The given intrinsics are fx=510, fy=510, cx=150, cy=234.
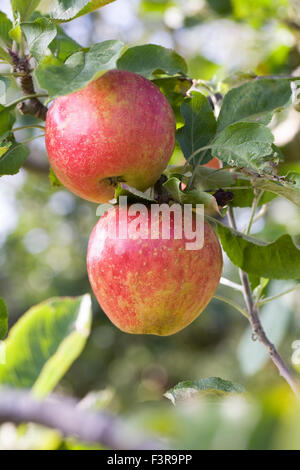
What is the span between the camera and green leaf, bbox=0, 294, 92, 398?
1.61ft

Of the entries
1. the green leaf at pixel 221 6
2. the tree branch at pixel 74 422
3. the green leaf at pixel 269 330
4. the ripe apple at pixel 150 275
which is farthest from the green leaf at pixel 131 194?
the green leaf at pixel 221 6

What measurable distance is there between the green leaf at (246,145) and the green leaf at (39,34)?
24 centimetres

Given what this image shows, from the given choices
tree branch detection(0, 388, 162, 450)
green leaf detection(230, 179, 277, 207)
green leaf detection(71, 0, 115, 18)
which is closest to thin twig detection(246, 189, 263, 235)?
green leaf detection(230, 179, 277, 207)

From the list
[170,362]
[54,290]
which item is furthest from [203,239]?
[170,362]

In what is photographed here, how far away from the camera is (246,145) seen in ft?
1.98

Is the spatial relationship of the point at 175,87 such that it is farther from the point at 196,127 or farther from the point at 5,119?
the point at 5,119

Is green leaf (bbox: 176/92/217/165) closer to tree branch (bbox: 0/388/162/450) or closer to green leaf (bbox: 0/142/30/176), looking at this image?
green leaf (bbox: 0/142/30/176)

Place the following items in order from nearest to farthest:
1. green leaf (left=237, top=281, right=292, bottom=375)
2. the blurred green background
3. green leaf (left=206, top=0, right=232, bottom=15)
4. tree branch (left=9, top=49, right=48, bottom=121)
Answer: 1. tree branch (left=9, top=49, right=48, bottom=121)
2. green leaf (left=237, top=281, right=292, bottom=375)
3. green leaf (left=206, top=0, right=232, bottom=15)
4. the blurred green background

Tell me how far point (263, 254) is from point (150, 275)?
150 millimetres

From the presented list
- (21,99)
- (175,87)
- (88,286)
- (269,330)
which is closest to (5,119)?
(21,99)

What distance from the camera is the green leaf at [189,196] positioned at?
1.93ft

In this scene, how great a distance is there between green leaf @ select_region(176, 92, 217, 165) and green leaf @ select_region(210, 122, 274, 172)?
0.20 feet
